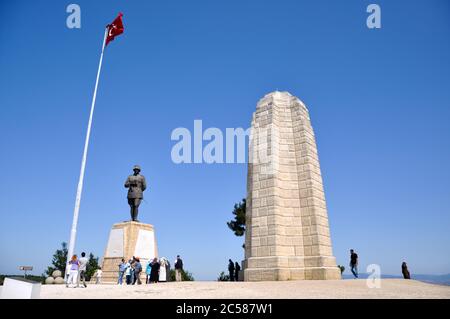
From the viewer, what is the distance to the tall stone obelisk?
1368 cm

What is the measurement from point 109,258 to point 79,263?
11.0ft

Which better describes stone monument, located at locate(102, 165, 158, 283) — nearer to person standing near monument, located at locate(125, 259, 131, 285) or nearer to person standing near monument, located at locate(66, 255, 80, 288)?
person standing near monument, located at locate(125, 259, 131, 285)

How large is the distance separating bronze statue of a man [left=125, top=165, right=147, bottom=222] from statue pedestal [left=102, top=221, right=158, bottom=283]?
76 cm

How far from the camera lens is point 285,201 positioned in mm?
15188

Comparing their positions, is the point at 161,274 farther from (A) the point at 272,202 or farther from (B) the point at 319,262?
(B) the point at 319,262

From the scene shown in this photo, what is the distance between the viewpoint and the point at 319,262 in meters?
13.6

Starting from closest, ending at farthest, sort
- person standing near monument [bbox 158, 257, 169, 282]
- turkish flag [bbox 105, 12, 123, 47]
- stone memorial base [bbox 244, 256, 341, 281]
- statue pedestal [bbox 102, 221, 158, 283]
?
stone memorial base [bbox 244, 256, 341, 281] → statue pedestal [bbox 102, 221, 158, 283] → person standing near monument [bbox 158, 257, 169, 282] → turkish flag [bbox 105, 12, 123, 47]

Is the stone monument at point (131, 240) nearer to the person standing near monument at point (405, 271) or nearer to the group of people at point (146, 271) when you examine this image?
the group of people at point (146, 271)

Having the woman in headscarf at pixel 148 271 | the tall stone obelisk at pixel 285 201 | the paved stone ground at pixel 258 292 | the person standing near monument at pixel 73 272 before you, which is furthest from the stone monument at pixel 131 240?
the tall stone obelisk at pixel 285 201

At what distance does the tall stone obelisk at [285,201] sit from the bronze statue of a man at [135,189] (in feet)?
19.2

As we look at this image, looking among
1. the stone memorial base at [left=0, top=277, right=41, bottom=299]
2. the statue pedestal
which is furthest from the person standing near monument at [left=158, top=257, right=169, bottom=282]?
the stone memorial base at [left=0, top=277, right=41, bottom=299]

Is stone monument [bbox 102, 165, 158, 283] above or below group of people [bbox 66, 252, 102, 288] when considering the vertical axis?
above

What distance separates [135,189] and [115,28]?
11.1 metres
